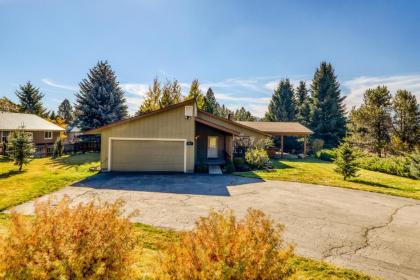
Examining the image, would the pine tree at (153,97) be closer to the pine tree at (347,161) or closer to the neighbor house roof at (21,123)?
the neighbor house roof at (21,123)

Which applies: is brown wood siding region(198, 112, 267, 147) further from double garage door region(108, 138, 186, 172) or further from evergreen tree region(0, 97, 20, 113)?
evergreen tree region(0, 97, 20, 113)

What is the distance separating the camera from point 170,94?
36.0 m

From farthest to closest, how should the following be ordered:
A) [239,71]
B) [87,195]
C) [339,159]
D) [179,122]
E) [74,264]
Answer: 1. [239,71]
2. [179,122]
3. [339,159]
4. [87,195]
5. [74,264]

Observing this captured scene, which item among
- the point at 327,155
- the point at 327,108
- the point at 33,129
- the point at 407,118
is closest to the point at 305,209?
the point at 327,155

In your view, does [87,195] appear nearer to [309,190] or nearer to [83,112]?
[309,190]

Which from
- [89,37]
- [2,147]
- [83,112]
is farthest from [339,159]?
[2,147]

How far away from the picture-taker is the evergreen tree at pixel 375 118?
1121 inches

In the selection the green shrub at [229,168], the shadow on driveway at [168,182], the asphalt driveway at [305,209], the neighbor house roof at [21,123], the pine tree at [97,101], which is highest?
the pine tree at [97,101]

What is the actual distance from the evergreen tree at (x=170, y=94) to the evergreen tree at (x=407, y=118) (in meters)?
28.2

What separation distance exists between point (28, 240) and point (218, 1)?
13.2m

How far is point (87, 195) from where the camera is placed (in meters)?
10.2

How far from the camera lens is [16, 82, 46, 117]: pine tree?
49.2 metres

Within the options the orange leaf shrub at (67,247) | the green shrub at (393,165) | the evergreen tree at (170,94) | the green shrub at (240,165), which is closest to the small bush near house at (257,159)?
the green shrub at (240,165)

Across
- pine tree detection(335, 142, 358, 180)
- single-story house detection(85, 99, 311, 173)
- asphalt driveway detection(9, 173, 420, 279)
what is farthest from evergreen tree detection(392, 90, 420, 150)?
single-story house detection(85, 99, 311, 173)
